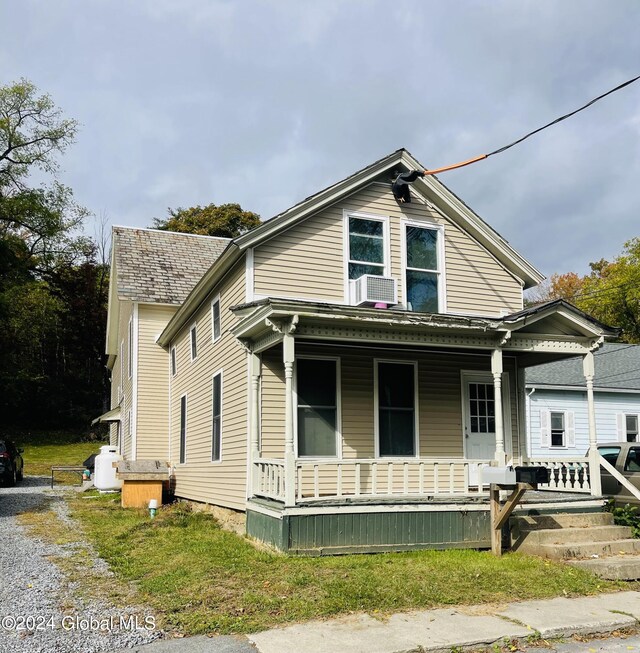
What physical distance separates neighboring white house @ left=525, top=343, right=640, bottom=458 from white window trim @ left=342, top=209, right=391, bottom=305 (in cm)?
1116

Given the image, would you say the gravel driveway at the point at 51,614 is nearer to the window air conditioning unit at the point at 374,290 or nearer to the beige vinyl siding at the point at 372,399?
the beige vinyl siding at the point at 372,399

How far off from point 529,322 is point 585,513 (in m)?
3.10

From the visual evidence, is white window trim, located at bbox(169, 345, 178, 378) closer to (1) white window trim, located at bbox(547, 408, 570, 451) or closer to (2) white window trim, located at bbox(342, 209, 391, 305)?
(2) white window trim, located at bbox(342, 209, 391, 305)

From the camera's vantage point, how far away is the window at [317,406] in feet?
38.1

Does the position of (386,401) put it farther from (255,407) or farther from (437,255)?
(437,255)

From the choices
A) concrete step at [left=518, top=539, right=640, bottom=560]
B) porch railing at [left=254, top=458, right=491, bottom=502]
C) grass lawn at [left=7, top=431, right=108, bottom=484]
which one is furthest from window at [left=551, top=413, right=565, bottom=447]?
grass lawn at [left=7, top=431, right=108, bottom=484]

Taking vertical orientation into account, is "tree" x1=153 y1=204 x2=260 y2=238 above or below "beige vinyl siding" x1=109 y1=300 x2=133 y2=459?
above

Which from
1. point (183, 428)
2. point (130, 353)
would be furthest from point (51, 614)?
point (130, 353)

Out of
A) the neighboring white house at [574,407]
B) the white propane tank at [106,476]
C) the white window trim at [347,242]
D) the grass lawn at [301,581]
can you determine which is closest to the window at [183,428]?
the white propane tank at [106,476]

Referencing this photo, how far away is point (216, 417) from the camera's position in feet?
45.6

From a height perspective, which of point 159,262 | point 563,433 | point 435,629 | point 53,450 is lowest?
point 435,629

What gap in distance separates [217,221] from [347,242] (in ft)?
108

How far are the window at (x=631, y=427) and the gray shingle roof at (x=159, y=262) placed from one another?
48.1ft

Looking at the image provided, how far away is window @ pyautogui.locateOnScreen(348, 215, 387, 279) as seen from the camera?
12.8 meters
